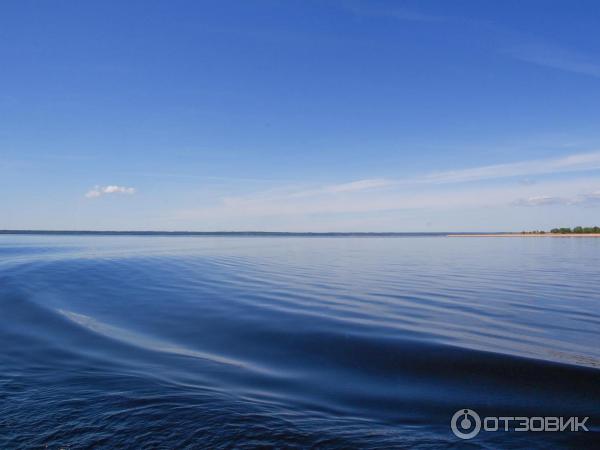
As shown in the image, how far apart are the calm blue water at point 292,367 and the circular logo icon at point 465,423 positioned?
13 centimetres

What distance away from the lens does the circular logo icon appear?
5.22 m

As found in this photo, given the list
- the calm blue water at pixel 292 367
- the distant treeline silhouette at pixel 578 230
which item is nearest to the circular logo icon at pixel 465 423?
the calm blue water at pixel 292 367

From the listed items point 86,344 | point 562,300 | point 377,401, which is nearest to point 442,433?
point 377,401

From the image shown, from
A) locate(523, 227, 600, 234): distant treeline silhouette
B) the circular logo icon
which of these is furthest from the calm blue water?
locate(523, 227, 600, 234): distant treeline silhouette

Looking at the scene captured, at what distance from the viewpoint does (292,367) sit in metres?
8.12

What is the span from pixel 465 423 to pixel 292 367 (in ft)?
11.5

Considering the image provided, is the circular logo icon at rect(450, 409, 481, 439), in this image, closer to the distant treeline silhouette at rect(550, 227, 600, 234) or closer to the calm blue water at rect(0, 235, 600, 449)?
the calm blue water at rect(0, 235, 600, 449)

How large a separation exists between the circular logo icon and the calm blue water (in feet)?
0.44

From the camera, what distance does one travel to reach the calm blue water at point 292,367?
16.7ft

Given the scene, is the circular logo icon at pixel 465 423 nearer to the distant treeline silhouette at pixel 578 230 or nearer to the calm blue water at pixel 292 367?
the calm blue water at pixel 292 367

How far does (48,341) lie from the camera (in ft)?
31.8

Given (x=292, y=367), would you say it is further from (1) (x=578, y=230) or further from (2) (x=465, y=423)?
(1) (x=578, y=230)

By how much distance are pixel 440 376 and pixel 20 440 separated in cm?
647

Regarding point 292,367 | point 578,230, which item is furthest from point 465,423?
point 578,230
